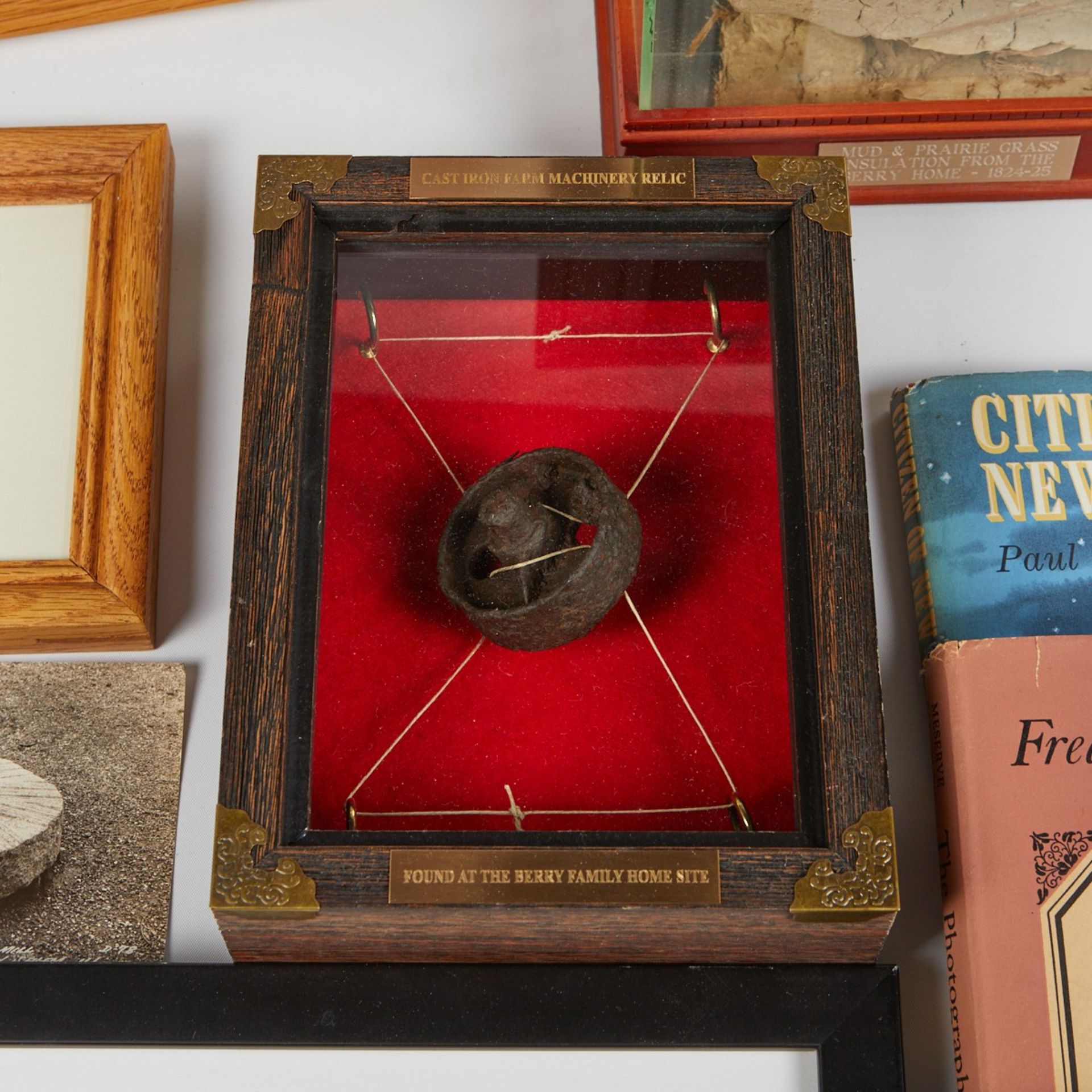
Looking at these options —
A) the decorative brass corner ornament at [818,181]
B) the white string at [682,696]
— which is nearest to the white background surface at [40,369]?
the white string at [682,696]

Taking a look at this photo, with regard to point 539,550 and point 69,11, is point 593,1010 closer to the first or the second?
point 539,550

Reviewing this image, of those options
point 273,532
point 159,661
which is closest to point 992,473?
point 273,532

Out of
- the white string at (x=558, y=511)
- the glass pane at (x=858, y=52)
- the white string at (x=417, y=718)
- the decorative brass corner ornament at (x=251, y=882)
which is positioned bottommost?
the decorative brass corner ornament at (x=251, y=882)

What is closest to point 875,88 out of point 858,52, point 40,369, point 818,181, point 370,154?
point 858,52

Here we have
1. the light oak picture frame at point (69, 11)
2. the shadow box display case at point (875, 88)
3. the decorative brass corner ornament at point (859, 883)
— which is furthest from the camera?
the light oak picture frame at point (69, 11)

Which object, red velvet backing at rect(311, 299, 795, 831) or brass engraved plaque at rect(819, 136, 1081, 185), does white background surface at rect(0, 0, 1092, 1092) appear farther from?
red velvet backing at rect(311, 299, 795, 831)

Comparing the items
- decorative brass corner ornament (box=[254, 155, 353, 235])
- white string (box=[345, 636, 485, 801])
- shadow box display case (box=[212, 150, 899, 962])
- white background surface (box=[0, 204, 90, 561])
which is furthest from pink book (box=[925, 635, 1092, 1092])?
white background surface (box=[0, 204, 90, 561])

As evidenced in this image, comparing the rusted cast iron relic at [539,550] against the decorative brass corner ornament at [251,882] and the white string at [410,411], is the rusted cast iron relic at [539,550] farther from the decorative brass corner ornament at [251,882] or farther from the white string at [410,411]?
the decorative brass corner ornament at [251,882]

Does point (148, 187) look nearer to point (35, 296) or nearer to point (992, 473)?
point (35, 296)
